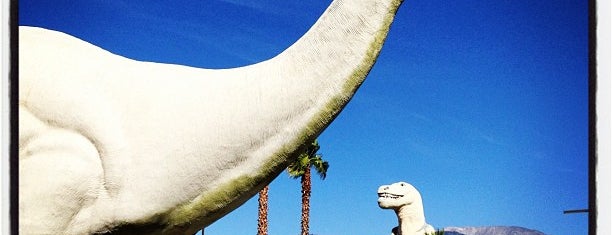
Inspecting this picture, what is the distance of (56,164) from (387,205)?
11.5 feet

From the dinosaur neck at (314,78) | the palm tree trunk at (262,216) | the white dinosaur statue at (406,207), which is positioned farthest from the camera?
the palm tree trunk at (262,216)

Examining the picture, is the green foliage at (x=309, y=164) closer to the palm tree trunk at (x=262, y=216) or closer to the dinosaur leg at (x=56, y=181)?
the palm tree trunk at (x=262, y=216)

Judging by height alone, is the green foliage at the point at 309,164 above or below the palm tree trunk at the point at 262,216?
above

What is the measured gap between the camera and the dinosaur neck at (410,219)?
498cm

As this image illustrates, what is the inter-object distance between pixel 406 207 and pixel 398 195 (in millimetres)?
86

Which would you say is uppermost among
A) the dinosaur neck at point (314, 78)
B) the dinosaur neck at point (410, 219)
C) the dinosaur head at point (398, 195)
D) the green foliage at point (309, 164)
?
the green foliage at point (309, 164)

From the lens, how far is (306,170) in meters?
13.1

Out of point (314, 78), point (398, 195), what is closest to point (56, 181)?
point (314, 78)

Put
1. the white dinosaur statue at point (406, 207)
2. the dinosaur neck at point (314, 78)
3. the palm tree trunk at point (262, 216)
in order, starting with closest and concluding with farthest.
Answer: the dinosaur neck at point (314, 78), the white dinosaur statue at point (406, 207), the palm tree trunk at point (262, 216)

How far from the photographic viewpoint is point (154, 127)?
1704mm

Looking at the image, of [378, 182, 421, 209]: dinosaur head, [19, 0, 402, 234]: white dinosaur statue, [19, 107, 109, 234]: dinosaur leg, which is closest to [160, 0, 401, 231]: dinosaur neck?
[19, 0, 402, 234]: white dinosaur statue

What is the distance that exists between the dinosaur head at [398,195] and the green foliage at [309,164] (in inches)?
294

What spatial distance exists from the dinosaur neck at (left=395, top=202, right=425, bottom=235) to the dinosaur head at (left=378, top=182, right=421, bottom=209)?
0.10ft

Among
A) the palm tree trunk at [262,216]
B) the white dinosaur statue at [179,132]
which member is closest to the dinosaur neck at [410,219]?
the white dinosaur statue at [179,132]
